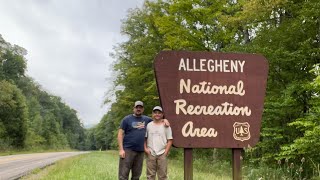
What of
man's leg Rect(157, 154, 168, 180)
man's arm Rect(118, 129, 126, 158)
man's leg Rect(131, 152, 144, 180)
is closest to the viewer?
man's leg Rect(157, 154, 168, 180)

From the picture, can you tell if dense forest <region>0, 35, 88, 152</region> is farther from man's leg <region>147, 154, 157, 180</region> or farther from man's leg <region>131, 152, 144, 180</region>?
man's leg <region>147, 154, 157, 180</region>

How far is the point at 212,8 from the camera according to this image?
2170 centimetres

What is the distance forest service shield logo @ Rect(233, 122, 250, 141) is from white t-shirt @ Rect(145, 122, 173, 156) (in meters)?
1.15

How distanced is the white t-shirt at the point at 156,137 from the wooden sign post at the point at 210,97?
0.67 feet

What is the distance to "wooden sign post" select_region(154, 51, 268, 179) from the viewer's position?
688cm

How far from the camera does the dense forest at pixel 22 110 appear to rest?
5753 cm

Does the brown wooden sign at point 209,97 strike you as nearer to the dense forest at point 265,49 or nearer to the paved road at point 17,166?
the dense forest at point 265,49

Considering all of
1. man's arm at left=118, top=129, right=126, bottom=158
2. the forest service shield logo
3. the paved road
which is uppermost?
the forest service shield logo

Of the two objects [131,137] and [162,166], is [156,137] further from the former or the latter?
[131,137]

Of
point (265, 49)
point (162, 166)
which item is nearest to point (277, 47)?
point (265, 49)

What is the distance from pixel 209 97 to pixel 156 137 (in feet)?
3.67

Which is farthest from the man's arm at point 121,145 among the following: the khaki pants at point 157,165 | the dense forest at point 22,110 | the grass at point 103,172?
the dense forest at point 22,110

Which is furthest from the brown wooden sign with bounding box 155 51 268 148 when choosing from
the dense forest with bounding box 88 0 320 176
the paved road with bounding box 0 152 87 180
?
the paved road with bounding box 0 152 87 180

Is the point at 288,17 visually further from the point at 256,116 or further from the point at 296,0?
the point at 256,116
